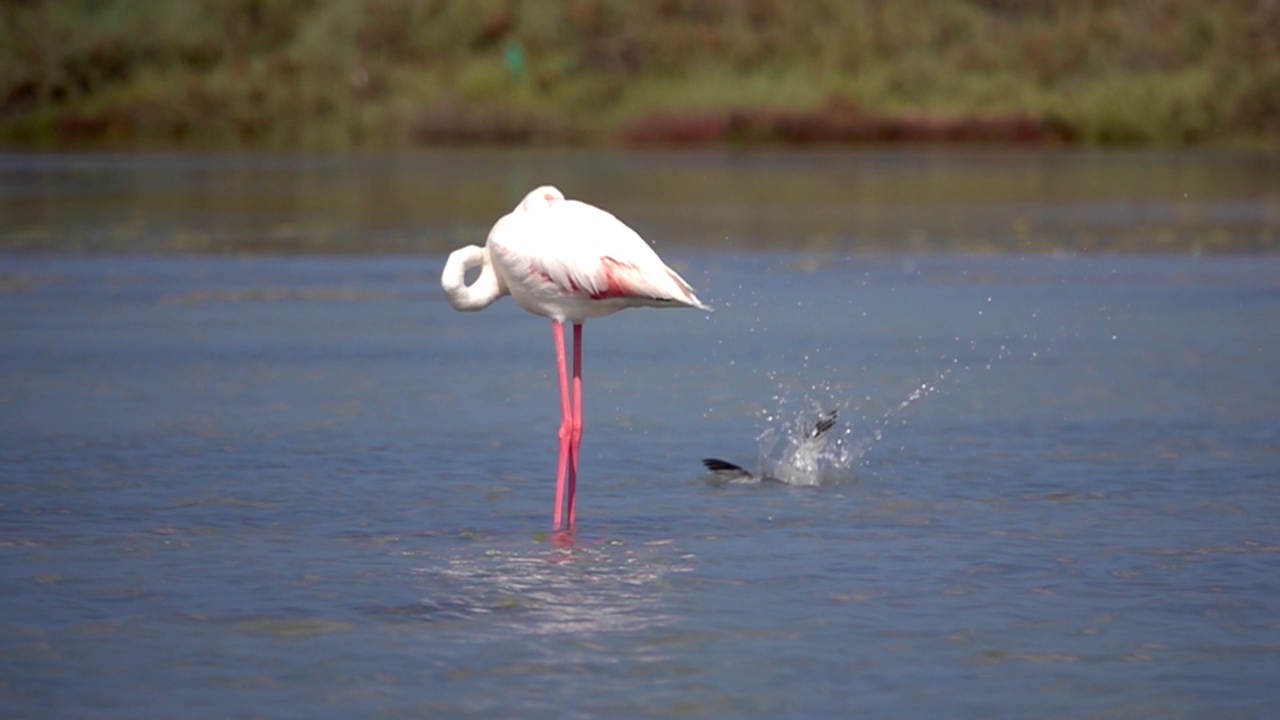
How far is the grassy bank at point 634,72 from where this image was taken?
50219mm

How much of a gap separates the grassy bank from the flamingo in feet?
136

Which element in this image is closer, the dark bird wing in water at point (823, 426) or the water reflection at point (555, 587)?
the water reflection at point (555, 587)

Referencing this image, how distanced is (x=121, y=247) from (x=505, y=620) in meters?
14.9

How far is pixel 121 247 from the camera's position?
20.6 metres

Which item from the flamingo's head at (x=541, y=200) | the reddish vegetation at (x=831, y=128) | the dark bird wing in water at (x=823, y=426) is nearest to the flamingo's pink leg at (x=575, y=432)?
the flamingo's head at (x=541, y=200)

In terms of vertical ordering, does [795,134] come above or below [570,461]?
above

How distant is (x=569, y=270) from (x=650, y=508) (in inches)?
35.6

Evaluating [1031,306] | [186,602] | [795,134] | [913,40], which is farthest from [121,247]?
[913,40]

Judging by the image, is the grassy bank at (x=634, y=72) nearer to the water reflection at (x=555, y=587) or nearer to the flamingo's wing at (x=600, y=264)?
the flamingo's wing at (x=600, y=264)

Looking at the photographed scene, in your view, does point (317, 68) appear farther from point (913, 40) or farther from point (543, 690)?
point (543, 690)

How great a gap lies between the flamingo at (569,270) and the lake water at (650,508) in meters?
0.57

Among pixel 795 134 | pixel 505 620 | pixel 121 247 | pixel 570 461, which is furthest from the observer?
pixel 795 134

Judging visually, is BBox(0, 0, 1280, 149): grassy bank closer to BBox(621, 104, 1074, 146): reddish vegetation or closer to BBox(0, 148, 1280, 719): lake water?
BBox(621, 104, 1074, 146): reddish vegetation

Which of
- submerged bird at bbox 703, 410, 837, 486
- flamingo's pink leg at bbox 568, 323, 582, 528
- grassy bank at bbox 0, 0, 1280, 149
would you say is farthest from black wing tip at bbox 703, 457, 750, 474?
grassy bank at bbox 0, 0, 1280, 149
